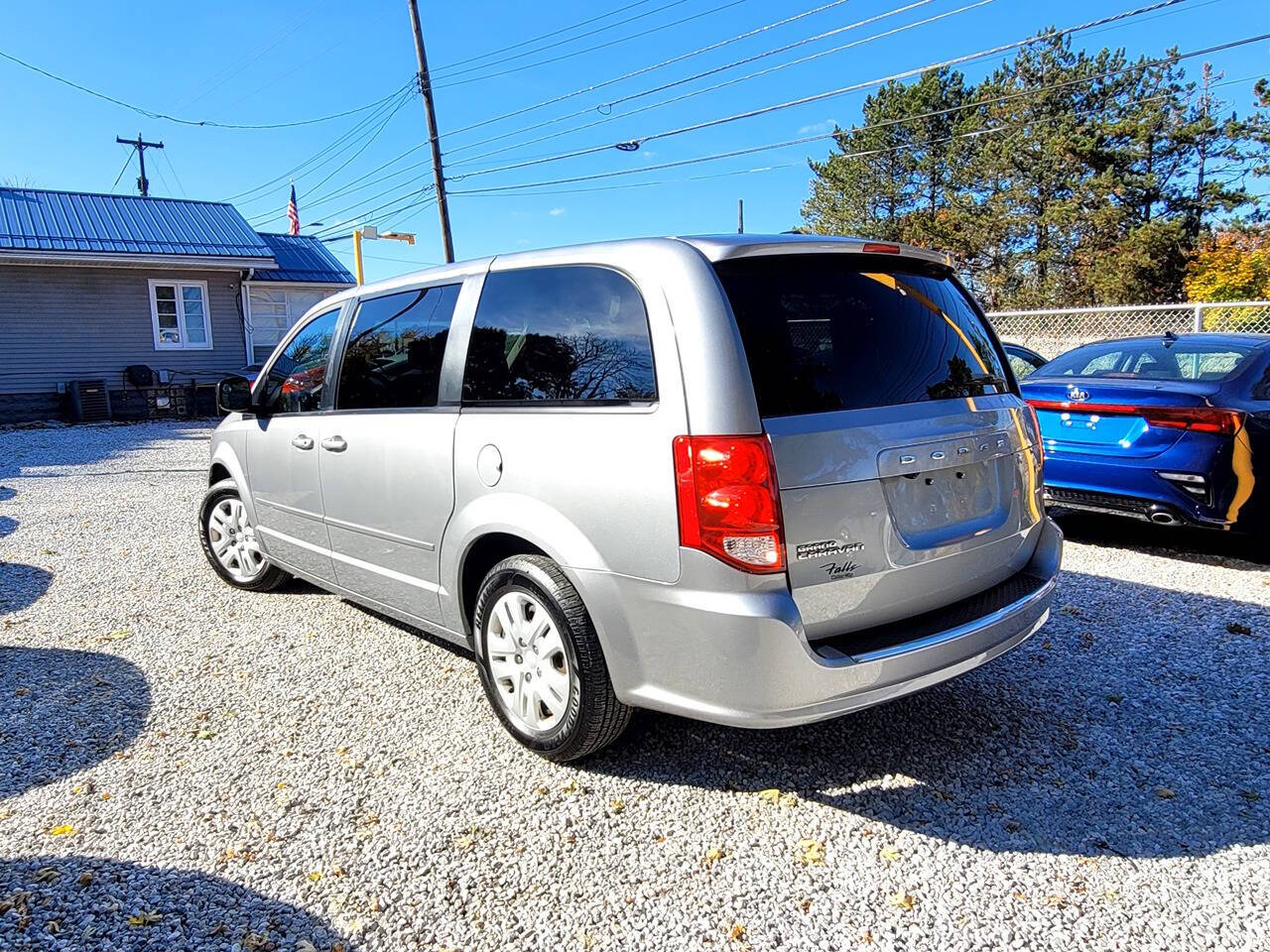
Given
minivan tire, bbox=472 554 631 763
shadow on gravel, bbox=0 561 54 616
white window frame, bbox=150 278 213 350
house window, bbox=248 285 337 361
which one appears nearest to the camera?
minivan tire, bbox=472 554 631 763

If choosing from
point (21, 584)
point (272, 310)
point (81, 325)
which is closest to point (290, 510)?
point (21, 584)

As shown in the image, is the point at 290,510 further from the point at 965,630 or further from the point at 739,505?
the point at 965,630

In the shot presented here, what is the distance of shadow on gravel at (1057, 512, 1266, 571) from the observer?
5.60m

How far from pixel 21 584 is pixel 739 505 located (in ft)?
17.9

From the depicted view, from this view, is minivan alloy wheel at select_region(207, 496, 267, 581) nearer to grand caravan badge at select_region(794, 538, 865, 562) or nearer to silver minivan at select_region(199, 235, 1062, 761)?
silver minivan at select_region(199, 235, 1062, 761)

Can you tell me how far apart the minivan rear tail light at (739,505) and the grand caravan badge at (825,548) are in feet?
0.22

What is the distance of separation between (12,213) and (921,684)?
21299 mm

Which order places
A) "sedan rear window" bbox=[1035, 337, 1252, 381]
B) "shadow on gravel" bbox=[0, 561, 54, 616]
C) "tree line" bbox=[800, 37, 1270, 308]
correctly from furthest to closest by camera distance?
"tree line" bbox=[800, 37, 1270, 308] → "sedan rear window" bbox=[1035, 337, 1252, 381] → "shadow on gravel" bbox=[0, 561, 54, 616]

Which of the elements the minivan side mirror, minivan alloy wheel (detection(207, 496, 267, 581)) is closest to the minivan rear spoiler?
the minivan side mirror

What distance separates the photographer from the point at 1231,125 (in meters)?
32.0

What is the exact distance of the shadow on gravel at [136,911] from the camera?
2.20 m

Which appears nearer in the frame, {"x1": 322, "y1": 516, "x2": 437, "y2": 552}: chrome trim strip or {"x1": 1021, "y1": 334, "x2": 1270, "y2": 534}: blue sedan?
{"x1": 322, "y1": 516, "x2": 437, "y2": 552}: chrome trim strip

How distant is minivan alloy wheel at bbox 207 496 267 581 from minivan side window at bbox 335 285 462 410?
63.6 inches

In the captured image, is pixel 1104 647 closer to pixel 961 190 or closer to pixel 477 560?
pixel 477 560
